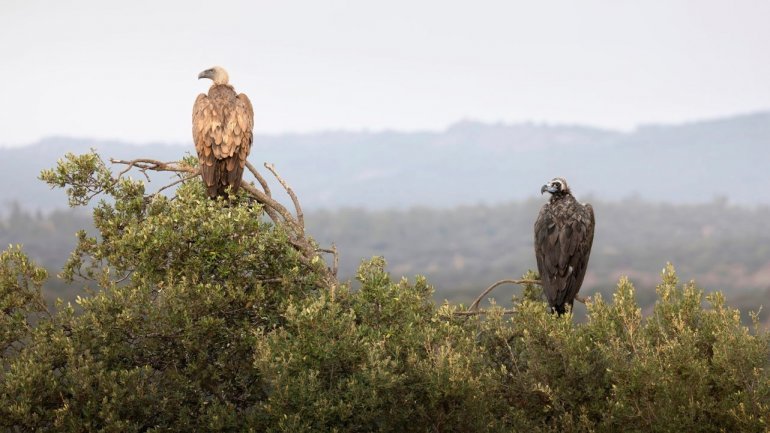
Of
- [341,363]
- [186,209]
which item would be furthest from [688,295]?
[186,209]

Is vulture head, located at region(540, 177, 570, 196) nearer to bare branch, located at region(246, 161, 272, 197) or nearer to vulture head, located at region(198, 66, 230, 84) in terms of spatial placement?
bare branch, located at region(246, 161, 272, 197)

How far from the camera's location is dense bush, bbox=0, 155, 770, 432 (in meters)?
11.5

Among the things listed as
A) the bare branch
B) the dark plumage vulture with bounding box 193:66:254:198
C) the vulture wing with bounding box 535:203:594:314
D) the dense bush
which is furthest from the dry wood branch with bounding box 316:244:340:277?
the vulture wing with bounding box 535:203:594:314

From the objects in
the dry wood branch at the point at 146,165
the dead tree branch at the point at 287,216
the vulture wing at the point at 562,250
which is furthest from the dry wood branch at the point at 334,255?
the vulture wing at the point at 562,250

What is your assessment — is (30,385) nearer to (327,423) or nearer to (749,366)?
(327,423)

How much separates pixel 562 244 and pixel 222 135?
5678 mm

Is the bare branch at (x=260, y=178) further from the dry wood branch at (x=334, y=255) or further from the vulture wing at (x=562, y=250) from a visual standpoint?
the vulture wing at (x=562, y=250)

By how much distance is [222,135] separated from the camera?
48.8ft

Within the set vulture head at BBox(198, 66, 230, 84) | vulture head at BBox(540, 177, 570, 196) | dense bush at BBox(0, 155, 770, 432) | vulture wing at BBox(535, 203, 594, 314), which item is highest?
vulture head at BBox(198, 66, 230, 84)

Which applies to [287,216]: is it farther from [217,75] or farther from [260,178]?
[217,75]

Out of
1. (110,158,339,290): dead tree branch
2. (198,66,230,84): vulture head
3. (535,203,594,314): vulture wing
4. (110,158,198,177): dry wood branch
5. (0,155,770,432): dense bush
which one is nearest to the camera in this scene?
(0,155,770,432): dense bush

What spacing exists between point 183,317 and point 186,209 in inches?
60.6

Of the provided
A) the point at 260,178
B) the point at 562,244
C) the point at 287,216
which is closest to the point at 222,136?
the point at 260,178

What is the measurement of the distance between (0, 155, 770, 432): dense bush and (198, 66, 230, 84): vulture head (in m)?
3.58
